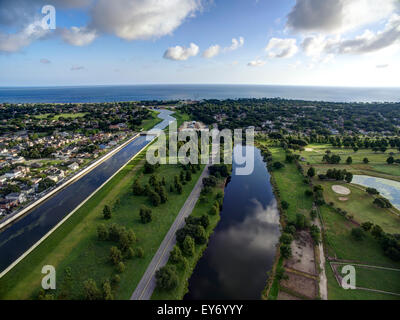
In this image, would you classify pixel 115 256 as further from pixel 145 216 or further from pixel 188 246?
pixel 188 246

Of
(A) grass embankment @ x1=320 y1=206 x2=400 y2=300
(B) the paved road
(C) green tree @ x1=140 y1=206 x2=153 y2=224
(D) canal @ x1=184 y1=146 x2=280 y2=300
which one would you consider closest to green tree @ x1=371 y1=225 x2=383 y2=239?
(A) grass embankment @ x1=320 y1=206 x2=400 y2=300

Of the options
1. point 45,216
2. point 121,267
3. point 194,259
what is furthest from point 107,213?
point 194,259

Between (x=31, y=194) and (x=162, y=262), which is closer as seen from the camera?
(x=162, y=262)

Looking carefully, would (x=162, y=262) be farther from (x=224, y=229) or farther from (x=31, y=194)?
(x=31, y=194)

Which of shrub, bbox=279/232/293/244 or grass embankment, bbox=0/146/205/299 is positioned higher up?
shrub, bbox=279/232/293/244

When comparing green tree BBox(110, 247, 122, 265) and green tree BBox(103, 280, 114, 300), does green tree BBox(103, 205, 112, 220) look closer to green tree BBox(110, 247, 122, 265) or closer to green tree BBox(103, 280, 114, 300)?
green tree BBox(110, 247, 122, 265)
